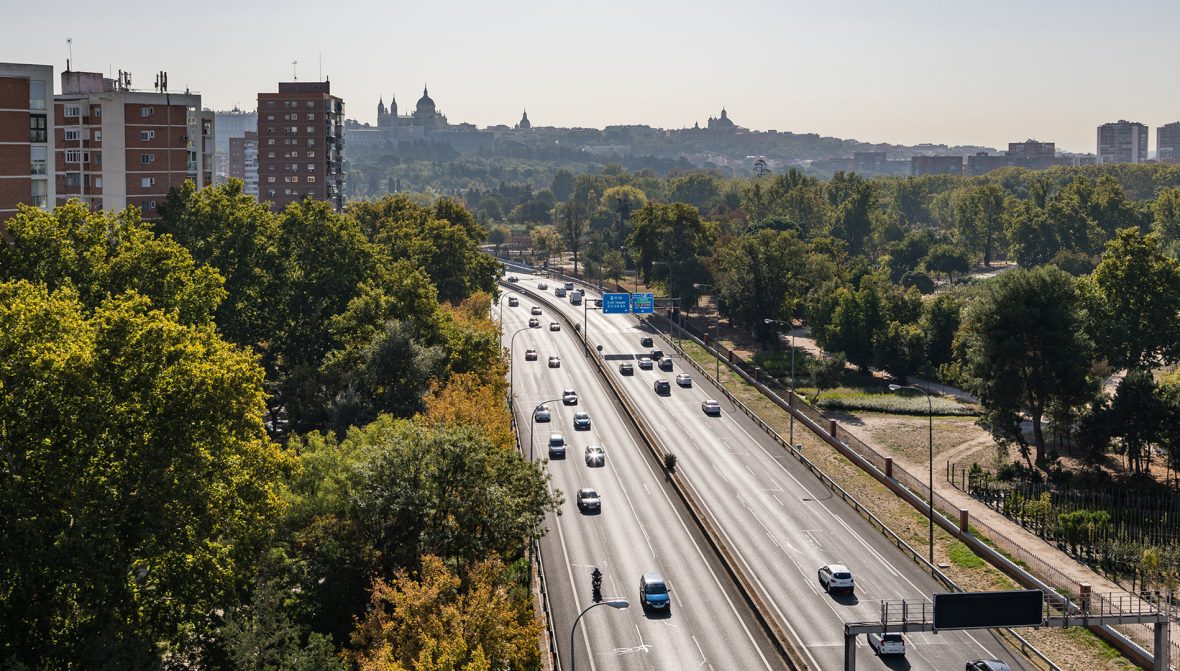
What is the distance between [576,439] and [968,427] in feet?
110

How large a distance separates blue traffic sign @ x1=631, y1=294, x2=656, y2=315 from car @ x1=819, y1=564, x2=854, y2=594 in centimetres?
6441

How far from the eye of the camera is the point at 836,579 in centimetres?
5416

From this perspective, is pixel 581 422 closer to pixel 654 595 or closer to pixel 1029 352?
pixel 1029 352

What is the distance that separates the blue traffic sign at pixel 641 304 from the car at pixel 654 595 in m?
67.0

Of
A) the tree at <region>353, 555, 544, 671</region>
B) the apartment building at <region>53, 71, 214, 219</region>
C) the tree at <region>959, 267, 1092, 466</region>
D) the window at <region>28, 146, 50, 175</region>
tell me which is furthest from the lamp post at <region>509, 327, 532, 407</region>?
the tree at <region>353, 555, 544, 671</region>

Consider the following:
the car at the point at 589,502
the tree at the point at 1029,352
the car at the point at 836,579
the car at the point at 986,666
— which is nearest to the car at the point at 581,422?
the car at the point at 589,502

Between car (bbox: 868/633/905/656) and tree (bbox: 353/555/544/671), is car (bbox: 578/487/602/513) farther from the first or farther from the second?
tree (bbox: 353/555/544/671)

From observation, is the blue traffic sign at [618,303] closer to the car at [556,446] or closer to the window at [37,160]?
the car at [556,446]

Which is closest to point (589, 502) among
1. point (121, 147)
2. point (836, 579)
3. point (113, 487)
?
point (836, 579)

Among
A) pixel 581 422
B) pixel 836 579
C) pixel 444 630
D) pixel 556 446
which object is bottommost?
pixel 836 579

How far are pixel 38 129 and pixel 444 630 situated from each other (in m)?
47.8

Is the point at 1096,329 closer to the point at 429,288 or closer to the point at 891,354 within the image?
the point at 891,354

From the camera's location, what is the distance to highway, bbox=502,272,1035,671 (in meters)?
48.2

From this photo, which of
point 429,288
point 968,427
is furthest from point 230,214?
point 968,427
